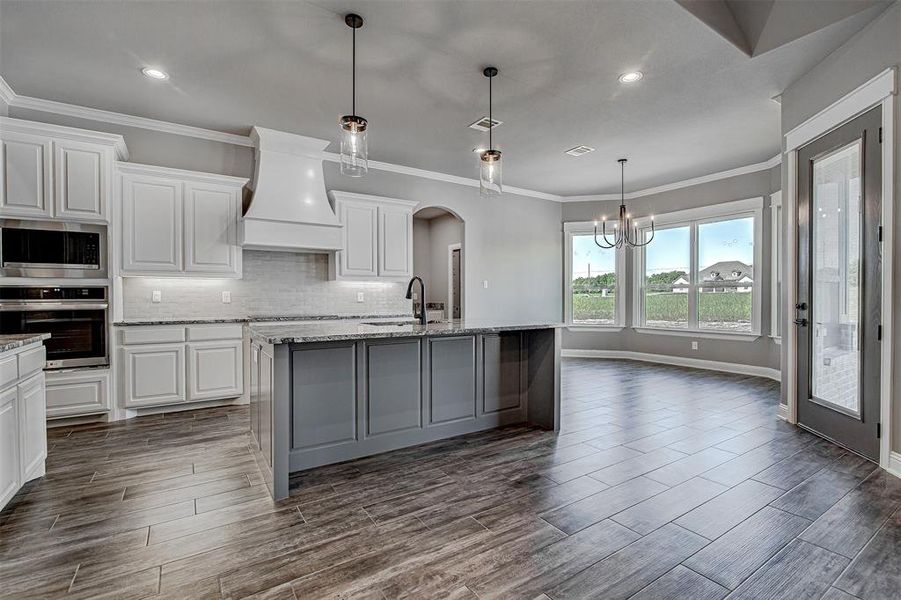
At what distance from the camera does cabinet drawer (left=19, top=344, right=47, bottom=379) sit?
8.20 ft

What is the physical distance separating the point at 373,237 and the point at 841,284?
452cm

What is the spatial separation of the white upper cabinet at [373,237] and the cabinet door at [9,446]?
10.8 ft

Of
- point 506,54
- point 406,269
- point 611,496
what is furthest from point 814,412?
point 406,269

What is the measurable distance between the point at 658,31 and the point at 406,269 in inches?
147

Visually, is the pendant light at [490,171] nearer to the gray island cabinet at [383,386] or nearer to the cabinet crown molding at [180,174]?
the gray island cabinet at [383,386]

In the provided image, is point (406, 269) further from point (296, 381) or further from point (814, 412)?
point (814, 412)

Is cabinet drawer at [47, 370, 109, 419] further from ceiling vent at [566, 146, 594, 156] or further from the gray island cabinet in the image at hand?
ceiling vent at [566, 146, 594, 156]

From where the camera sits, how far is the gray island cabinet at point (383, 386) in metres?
2.71

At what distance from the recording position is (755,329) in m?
6.24

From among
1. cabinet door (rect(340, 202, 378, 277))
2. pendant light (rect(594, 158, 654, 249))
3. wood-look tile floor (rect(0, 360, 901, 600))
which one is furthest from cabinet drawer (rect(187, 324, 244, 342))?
pendant light (rect(594, 158, 654, 249))

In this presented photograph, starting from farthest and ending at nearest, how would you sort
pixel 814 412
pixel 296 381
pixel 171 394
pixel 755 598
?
pixel 171 394 < pixel 814 412 < pixel 296 381 < pixel 755 598

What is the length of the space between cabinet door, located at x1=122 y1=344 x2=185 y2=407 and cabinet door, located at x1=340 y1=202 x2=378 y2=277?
197 cm

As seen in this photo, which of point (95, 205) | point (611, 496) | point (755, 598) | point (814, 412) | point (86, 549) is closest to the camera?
point (755, 598)

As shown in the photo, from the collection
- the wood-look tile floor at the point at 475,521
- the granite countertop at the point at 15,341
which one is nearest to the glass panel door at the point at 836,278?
the wood-look tile floor at the point at 475,521
